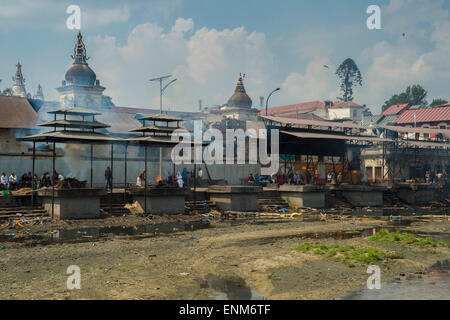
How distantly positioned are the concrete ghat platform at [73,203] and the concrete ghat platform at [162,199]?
8.16 ft

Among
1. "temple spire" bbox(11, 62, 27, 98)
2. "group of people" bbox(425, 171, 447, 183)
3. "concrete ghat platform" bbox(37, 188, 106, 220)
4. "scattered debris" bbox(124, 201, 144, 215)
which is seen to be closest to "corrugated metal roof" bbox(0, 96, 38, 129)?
"concrete ghat platform" bbox(37, 188, 106, 220)

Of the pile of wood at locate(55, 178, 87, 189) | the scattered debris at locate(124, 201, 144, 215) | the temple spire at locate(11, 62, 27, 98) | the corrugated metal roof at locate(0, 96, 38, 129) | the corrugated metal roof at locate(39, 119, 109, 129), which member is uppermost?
the temple spire at locate(11, 62, 27, 98)

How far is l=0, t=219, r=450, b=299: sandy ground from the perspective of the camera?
9.51 metres

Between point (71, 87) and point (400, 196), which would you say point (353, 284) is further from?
point (71, 87)

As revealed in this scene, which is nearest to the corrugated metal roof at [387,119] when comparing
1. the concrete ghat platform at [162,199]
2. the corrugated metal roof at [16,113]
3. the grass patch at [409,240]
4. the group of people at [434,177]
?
the group of people at [434,177]

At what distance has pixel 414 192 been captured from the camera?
3600cm

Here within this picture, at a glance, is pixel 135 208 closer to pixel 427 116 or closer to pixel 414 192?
pixel 414 192

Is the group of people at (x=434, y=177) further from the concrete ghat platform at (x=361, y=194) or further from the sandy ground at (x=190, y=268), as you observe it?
the sandy ground at (x=190, y=268)

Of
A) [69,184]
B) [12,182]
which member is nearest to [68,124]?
[69,184]

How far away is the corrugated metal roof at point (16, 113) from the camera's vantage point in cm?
3003

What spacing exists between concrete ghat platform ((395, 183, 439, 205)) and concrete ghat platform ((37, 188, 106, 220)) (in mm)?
23994

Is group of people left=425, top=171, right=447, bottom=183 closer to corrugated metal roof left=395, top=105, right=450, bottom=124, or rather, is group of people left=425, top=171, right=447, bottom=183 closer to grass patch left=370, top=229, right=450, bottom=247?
corrugated metal roof left=395, top=105, right=450, bottom=124

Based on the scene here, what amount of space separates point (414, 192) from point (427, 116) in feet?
113

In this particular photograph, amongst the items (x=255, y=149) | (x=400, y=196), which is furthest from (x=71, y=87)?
(x=400, y=196)
